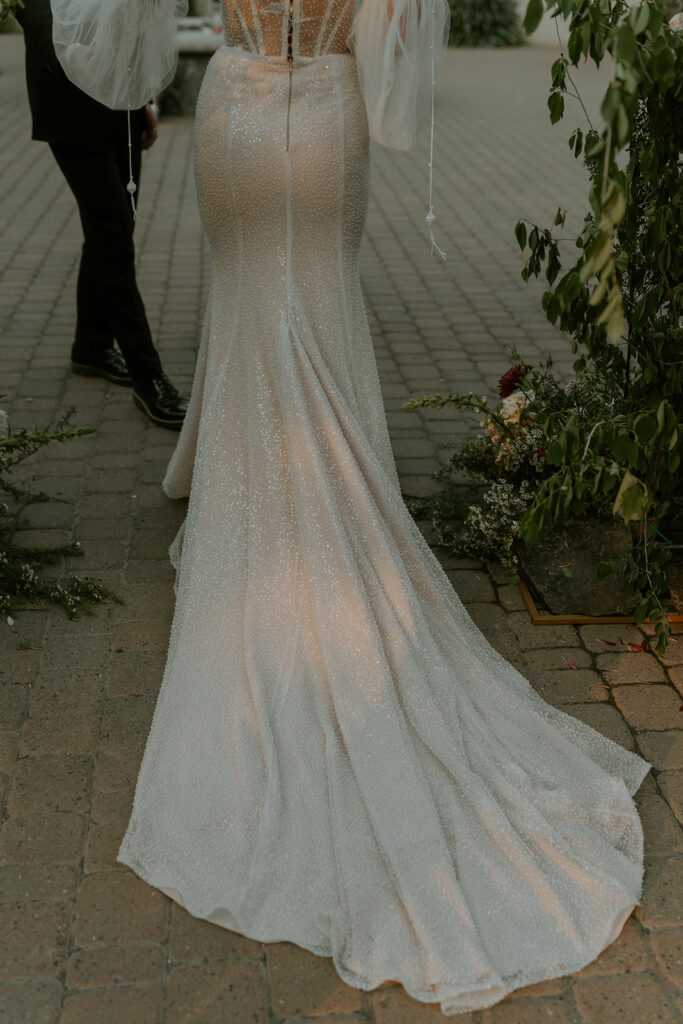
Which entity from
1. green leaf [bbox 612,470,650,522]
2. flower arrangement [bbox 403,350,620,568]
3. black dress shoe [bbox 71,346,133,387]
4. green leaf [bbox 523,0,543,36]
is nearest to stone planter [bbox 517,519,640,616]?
flower arrangement [bbox 403,350,620,568]

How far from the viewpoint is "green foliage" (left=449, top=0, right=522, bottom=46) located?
67.2 ft

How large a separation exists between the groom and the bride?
970mm

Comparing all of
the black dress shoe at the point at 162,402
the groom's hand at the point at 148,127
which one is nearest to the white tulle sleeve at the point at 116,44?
the groom's hand at the point at 148,127

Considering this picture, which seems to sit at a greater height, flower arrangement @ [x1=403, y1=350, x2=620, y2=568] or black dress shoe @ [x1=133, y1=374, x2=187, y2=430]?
flower arrangement @ [x1=403, y1=350, x2=620, y2=568]

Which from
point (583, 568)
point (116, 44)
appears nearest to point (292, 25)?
point (116, 44)

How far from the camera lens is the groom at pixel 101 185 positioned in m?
4.37

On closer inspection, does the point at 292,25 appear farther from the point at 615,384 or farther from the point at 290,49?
the point at 615,384

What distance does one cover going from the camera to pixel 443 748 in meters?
2.66

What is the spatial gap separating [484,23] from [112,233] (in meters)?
18.2

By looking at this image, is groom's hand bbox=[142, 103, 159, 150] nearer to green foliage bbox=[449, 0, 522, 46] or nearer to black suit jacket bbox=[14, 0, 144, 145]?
black suit jacket bbox=[14, 0, 144, 145]

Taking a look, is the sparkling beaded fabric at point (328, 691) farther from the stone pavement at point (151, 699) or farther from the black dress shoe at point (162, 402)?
the black dress shoe at point (162, 402)

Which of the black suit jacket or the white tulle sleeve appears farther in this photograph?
the black suit jacket

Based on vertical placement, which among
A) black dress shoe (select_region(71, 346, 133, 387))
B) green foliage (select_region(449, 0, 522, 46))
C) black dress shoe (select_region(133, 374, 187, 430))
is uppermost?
black dress shoe (select_region(133, 374, 187, 430))

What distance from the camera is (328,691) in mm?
2789
